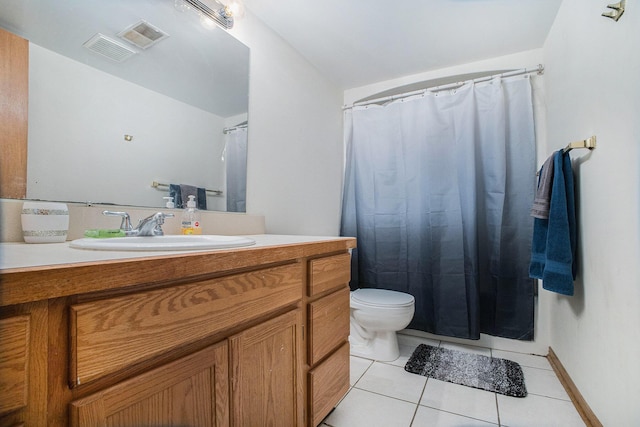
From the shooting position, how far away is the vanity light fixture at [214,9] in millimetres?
1317

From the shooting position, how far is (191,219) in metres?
1.28

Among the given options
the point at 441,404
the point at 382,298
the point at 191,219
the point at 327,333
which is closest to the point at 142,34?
the point at 191,219

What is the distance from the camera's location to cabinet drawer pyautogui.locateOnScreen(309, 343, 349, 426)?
1097 millimetres

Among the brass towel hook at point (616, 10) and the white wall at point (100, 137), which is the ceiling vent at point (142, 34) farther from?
the brass towel hook at point (616, 10)

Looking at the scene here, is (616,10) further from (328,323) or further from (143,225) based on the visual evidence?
(143,225)

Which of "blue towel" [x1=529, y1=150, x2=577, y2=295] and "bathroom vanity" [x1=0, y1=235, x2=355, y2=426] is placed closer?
"bathroom vanity" [x1=0, y1=235, x2=355, y2=426]

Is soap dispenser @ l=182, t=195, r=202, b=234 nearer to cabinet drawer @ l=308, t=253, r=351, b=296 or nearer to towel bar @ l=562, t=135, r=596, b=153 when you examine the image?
cabinet drawer @ l=308, t=253, r=351, b=296

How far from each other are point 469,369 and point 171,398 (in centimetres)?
177

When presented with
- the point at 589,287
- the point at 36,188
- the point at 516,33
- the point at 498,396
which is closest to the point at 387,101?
the point at 516,33

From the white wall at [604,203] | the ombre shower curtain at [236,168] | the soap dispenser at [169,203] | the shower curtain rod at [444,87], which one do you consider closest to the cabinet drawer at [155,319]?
the soap dispenser at [169,203]

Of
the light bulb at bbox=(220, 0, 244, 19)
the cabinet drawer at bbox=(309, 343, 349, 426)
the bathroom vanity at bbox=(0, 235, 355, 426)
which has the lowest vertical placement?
the cabinet drawer at bbox=(309, 343, 349, 426)

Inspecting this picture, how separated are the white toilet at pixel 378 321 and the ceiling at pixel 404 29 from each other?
167 cm

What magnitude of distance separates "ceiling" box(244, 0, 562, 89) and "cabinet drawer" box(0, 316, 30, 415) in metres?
1.74

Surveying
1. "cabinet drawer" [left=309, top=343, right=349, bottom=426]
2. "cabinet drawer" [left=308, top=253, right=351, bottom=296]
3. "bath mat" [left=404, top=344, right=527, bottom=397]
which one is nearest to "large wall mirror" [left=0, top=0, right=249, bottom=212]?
"cabinet drawer" [left=308, top=253, right=351, bottom=296]
